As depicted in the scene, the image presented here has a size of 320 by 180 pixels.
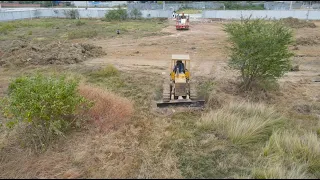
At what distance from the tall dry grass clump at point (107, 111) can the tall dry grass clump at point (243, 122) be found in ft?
6.87

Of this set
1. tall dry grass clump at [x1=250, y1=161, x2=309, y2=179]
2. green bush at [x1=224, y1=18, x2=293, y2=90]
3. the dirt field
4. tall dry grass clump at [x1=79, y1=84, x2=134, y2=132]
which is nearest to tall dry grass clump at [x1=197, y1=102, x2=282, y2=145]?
the dirt field

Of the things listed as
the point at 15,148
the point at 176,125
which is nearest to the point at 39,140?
the point at 15,148

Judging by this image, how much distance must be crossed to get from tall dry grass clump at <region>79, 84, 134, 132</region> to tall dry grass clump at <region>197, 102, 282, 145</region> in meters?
2.10

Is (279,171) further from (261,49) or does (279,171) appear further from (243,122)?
(261,49)

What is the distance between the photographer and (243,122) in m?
7.16

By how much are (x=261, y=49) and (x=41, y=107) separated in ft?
22.0

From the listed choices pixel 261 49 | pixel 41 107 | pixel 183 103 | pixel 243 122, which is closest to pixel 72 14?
pixel 183 103

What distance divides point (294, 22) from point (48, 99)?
3091cm

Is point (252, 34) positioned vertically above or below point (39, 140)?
above

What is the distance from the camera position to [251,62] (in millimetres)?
9422

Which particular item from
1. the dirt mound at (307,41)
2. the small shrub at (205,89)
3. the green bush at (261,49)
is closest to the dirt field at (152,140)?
the small shrub at (205,89)

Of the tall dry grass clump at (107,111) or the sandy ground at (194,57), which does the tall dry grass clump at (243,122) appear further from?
the sandy ground at (194,57)

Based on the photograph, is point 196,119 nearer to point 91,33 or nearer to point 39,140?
point 39,140

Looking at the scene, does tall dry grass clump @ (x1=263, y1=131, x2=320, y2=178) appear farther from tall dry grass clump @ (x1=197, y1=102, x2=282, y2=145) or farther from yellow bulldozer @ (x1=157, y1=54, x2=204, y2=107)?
yellow bulldozer @ (x1=157, y1=54, x2=204, y2=107)
